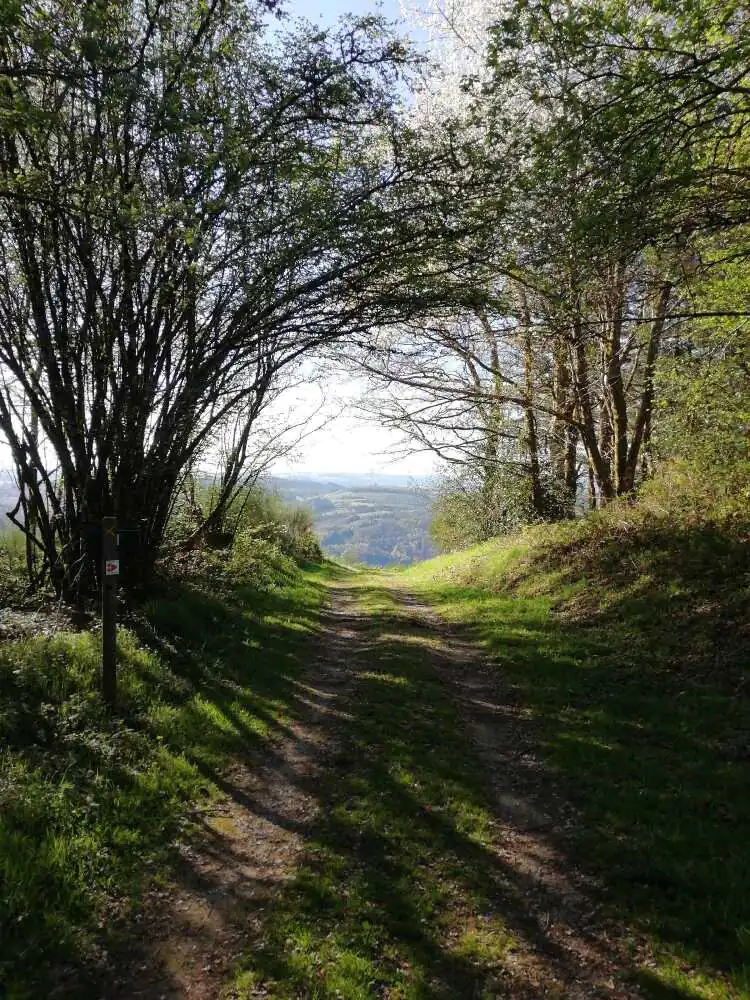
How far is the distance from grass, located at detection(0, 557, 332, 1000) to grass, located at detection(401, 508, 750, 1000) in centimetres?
305

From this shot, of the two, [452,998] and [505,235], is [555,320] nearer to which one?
[505,235]

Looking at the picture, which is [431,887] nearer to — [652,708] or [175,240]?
[652,708]

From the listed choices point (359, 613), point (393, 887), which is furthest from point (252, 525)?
point (393, 887)

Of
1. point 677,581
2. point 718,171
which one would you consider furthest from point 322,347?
point 677,581

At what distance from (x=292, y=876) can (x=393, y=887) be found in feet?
2.27

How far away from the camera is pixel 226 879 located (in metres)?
3.88

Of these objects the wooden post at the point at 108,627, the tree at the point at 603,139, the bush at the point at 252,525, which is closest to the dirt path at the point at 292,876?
the wooden post at the point at 108,627

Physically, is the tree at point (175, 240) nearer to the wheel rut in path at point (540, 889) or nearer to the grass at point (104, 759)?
the grass at point (104, 759)

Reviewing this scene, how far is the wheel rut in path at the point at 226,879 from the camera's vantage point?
3.06 metres

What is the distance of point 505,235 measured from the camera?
8.19 meters

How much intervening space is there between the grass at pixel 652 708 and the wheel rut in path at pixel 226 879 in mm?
2181

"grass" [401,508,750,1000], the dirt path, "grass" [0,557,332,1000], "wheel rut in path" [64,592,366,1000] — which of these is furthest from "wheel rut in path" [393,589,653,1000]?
"grass" [0,557,332,1000]

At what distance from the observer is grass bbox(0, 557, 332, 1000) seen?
3.29 metres

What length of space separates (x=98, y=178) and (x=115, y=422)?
9.75 feet
